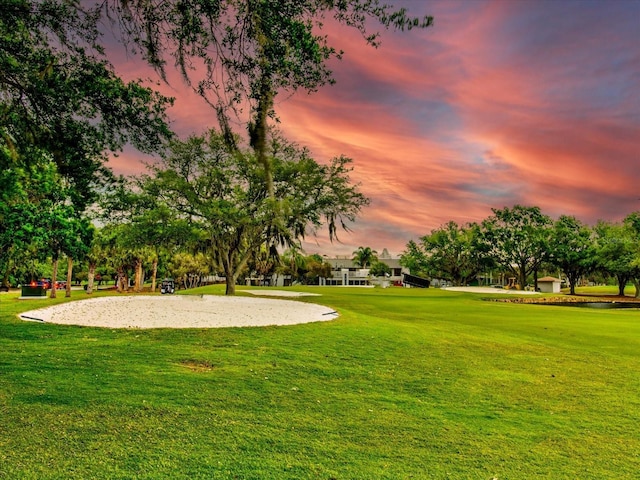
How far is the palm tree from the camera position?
12356 centimetres

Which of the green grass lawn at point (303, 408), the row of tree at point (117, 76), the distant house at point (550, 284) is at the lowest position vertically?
the green grass lawn at point (303, 408)

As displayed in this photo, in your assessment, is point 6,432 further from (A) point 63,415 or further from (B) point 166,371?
(B) point 166,371

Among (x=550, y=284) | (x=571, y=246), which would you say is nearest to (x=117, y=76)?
(x=571, y=246)

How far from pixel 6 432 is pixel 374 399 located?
4.90 meters

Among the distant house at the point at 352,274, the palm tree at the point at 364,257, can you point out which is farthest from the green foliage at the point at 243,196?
the palm tree at the point at 364,257

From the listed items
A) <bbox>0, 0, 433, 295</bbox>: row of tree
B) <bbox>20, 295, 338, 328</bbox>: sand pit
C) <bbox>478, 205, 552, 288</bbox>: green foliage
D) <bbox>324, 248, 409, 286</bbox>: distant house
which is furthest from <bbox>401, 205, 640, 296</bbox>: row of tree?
<bbox>0, 0, 433, 295</bbox>: row of tree

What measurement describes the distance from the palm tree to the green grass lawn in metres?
112

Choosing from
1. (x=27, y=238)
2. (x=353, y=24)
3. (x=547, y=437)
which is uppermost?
(x=353, y=24)

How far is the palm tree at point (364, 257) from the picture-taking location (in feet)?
405

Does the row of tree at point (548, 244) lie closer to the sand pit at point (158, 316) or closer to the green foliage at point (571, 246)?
the green foliage at point (571, 246)

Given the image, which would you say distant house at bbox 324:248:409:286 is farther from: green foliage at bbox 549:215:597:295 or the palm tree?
green foliage at bbox 549:215:597:295

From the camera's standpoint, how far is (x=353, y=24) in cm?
604

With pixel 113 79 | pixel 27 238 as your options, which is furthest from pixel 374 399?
pixel 27 238

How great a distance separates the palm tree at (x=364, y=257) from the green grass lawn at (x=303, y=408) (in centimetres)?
11194
